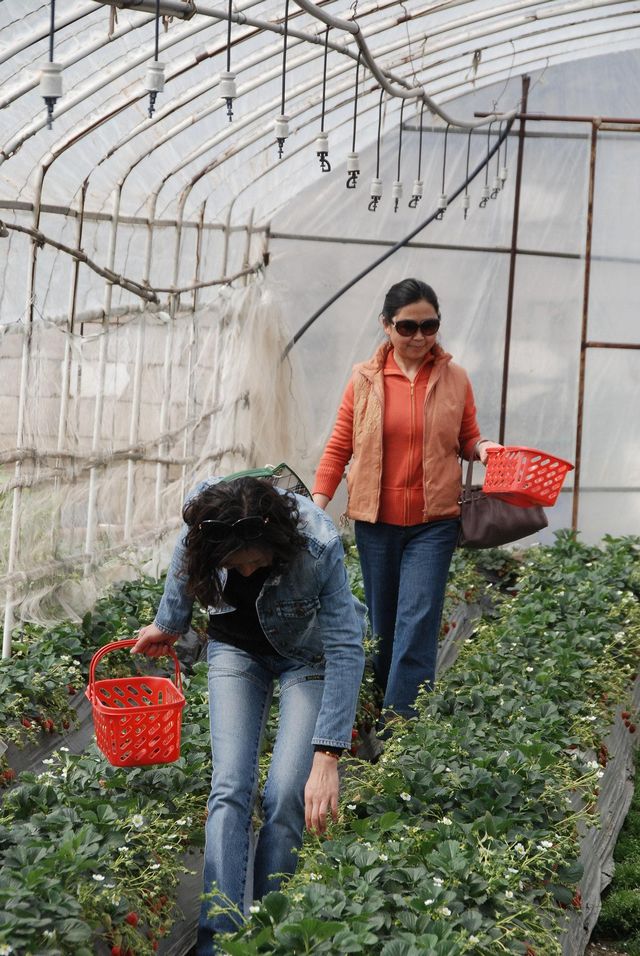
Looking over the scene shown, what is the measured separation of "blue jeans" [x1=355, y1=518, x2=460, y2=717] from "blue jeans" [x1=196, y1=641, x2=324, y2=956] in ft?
3.74

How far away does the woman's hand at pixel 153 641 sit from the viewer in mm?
3062

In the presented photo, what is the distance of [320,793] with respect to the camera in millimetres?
2781

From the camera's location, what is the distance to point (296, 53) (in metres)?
6.05

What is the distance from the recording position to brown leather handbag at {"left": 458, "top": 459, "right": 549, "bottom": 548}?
13.6 feet

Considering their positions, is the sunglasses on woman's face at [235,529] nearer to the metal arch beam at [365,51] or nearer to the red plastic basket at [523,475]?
the red plastic basket at [523,475]

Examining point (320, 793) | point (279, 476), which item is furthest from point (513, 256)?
point (320, 793)

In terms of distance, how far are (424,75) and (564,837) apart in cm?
559

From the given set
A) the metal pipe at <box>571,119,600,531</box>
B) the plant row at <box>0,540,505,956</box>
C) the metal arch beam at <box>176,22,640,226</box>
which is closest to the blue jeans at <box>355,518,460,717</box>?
the plant row at <box>0,540,505,956</box>

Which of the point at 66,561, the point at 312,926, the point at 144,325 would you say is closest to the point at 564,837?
the point at 312,926

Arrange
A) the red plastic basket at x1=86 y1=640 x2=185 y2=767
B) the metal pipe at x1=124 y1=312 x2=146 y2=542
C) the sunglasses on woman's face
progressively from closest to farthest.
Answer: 1. the sunglasses on woman's face
2. the red plastic basket at x1=86 y1=640 x2=185 y2=767
3. the metal pipe at x1=124 y1=312 x2=146 y2=542

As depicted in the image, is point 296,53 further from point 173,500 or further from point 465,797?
point 465,797

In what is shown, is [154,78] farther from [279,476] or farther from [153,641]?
[153,641]

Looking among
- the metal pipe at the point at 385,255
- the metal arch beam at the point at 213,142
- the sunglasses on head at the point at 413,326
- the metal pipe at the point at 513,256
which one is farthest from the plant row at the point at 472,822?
the metal pipe at the point at 385,255

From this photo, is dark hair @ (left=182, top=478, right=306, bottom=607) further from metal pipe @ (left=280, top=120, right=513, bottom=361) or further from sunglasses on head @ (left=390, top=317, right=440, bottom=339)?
metal pipe @ (left=280, top=120, right=513, bottom=361)
